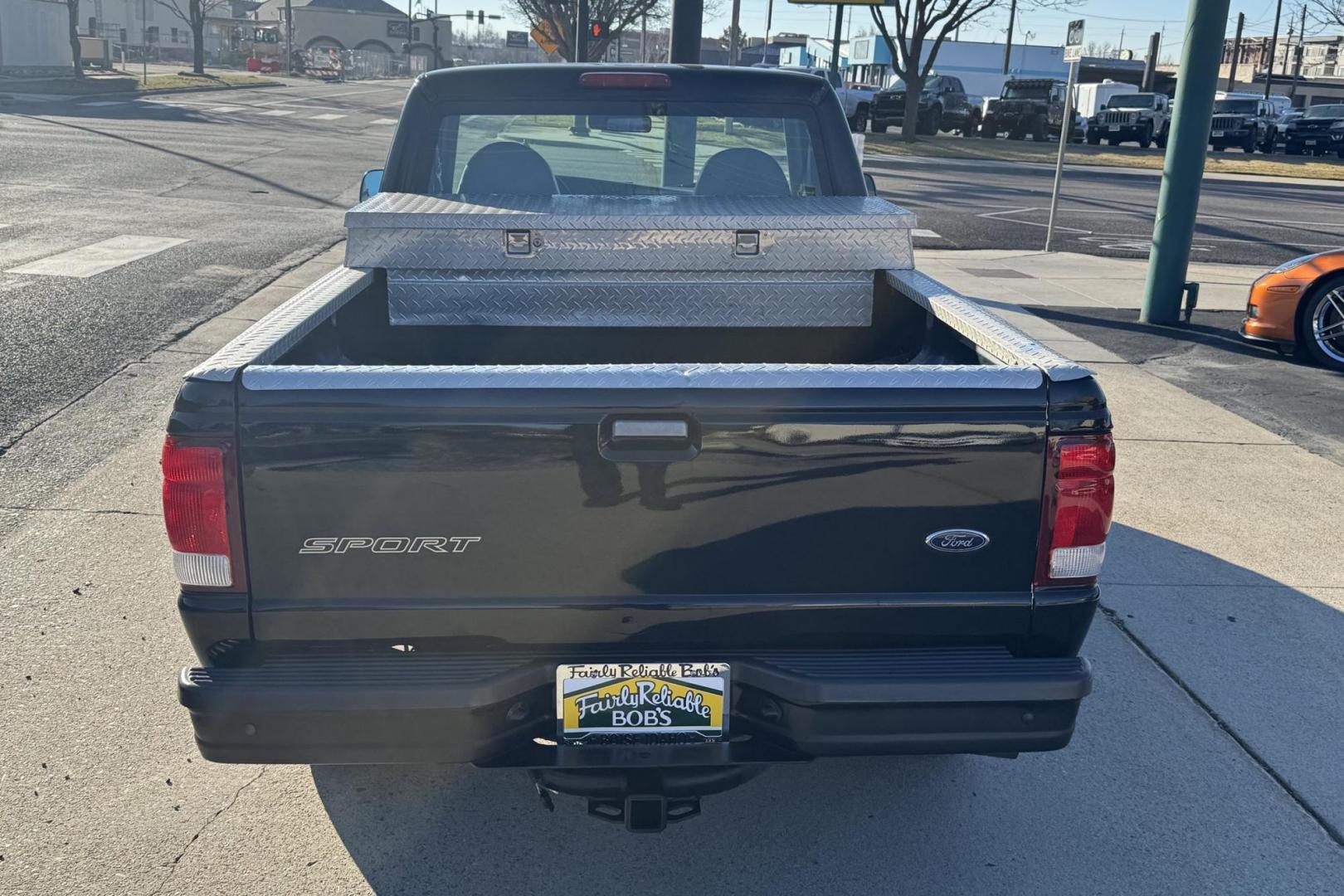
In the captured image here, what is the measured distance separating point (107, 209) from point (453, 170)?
1235 centimetres

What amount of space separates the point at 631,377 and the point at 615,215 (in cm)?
173

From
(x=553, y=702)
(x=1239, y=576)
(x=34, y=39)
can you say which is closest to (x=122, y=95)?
(x=34, y=39)

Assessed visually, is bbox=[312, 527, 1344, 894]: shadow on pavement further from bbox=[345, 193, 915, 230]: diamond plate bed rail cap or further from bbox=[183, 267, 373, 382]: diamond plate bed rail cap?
bbox=[345, 193, 915, 230]: diamond plate bed rail cap

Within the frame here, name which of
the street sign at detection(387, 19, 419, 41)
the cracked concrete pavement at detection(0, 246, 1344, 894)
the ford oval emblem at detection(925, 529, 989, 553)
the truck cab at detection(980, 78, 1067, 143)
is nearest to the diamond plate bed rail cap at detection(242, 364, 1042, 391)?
the ford oval emblem at detection(925, 529, 989, 553)

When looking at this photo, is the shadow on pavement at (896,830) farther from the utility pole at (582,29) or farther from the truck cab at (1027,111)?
the truck cab at (1027,111)

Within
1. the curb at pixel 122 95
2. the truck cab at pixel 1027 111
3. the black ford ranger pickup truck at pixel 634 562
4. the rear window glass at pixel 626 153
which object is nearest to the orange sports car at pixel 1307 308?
the rear window glass at pixel 626 153

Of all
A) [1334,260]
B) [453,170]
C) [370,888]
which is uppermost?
[453,170]

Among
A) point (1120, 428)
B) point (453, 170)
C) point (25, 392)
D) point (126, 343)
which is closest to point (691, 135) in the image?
point (453, 170)

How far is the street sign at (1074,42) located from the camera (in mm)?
13156

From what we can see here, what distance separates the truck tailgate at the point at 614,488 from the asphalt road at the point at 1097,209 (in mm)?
13476

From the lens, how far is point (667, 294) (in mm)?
4355

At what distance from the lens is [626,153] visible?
208 inches

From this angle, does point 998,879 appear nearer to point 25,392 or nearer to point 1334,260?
point 25,392

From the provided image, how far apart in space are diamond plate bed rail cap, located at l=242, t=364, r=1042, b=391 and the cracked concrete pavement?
138cm
